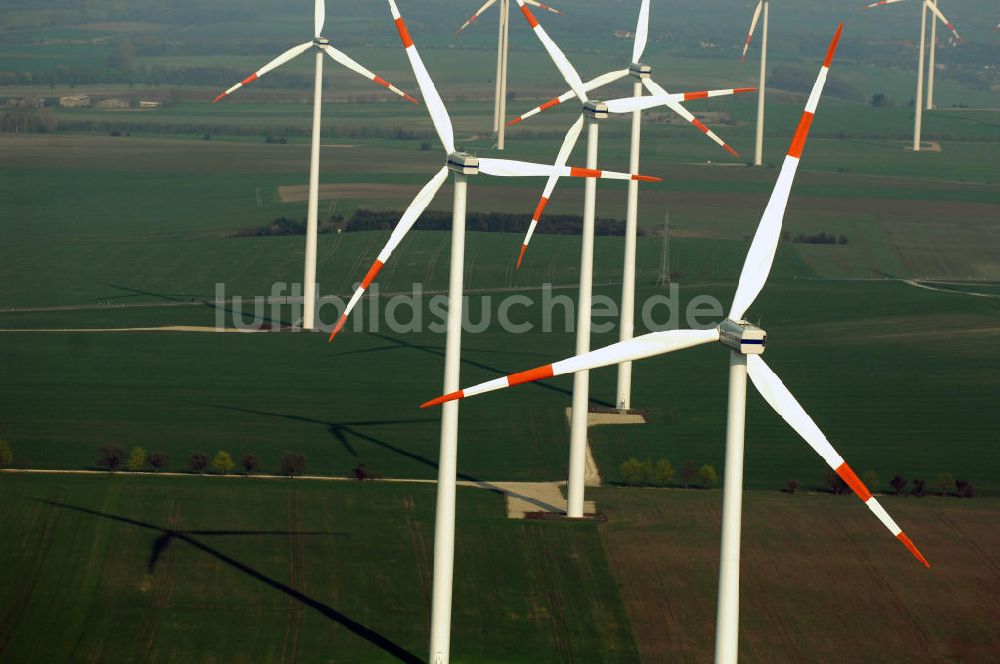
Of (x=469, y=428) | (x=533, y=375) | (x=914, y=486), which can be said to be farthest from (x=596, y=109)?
(x=533, y=375)

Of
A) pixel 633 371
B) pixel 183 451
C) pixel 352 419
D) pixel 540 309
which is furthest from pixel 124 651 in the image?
pixel 540 309

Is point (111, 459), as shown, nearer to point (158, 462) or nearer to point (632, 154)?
point (158, 462)

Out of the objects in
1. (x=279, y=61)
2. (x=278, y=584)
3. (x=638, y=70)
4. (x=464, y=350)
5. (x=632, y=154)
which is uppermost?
(x=279, y=61)

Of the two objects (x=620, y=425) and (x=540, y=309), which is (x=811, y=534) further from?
(x=540, y=309)

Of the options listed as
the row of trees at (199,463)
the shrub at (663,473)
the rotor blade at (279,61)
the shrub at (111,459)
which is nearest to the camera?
the row of trees at (199,463)

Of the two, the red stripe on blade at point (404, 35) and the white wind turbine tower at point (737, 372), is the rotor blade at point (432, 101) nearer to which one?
the red stripe on blade at point (404, 35)

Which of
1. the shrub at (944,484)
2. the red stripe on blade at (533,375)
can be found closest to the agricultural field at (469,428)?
the shrub at (944,484)
